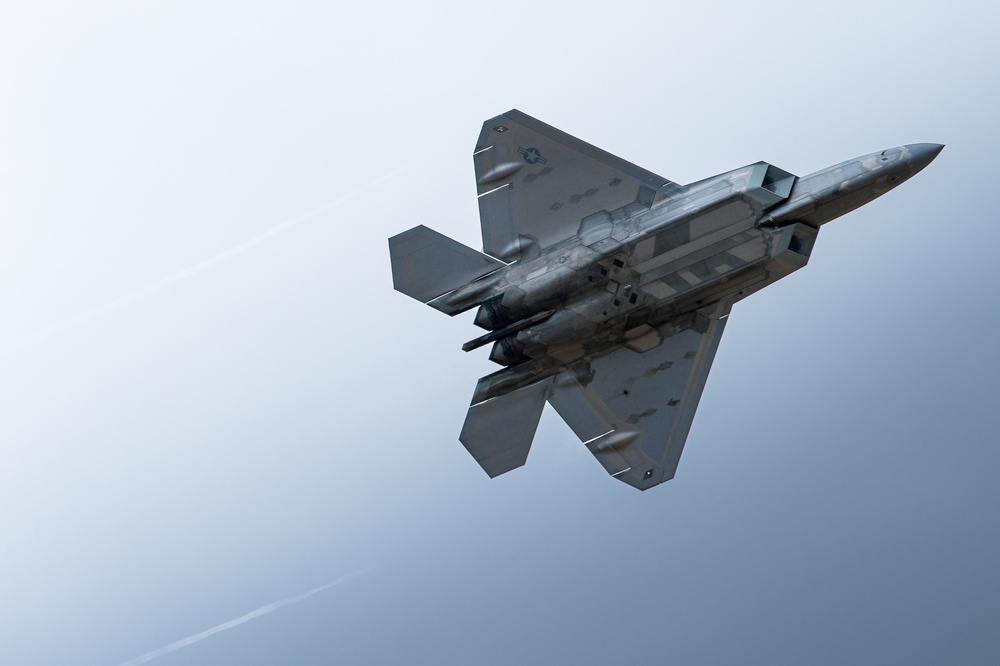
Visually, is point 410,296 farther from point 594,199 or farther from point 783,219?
point 783,219

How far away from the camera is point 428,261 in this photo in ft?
79.8

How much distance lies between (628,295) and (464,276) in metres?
3.20

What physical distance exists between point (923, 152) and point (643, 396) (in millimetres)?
6833

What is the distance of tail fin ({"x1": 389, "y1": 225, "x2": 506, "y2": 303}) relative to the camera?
24.3m

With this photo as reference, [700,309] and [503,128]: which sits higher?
[503,128]

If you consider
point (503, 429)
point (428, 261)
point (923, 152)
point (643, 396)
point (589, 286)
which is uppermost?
point (923, 152)

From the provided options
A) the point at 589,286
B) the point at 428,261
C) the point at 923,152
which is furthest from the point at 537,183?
the point at 923,152

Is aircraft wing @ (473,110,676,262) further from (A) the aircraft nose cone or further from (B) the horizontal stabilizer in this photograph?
(A) the aircraft nose cone

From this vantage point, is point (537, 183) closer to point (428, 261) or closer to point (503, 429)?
point (428, 261)

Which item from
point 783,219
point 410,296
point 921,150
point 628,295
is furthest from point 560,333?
point 921,150

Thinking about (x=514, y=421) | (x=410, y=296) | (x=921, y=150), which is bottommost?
(x=514, y=421)

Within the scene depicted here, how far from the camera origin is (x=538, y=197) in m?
24.6

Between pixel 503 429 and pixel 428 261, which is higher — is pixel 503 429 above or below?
below

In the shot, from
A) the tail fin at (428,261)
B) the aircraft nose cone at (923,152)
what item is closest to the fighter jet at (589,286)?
the tail fin at (428,261)
